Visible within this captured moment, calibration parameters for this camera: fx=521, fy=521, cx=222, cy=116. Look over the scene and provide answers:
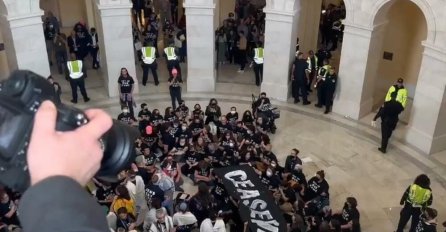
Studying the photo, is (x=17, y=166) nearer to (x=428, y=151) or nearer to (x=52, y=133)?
(x=52, y=133)

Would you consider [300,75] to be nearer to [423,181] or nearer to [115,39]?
[115,39]

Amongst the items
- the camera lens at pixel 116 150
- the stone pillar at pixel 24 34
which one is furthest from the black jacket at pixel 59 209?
the stone pillar at pixel 24 34

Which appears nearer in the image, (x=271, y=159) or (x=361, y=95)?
(x=271, y=159)

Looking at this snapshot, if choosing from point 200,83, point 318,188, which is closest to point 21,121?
point 318,188

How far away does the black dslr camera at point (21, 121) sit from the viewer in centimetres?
168

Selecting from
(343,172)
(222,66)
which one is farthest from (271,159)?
(222,66)

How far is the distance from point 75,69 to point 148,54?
223 centimetres

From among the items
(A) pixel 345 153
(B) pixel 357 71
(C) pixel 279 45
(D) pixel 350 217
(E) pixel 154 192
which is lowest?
(A) pixel 345 153

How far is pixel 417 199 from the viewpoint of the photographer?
9320 mm

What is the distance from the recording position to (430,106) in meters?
12.7

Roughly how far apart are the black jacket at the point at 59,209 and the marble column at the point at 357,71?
12725 mm

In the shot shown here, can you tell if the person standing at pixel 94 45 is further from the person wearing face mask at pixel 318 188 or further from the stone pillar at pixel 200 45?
the person wearing face mask at pixel 318 188

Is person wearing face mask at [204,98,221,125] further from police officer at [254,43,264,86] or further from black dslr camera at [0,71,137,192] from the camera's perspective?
black dslr camera at [0,71,137,192]

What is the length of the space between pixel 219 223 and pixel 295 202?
6.24 feet
